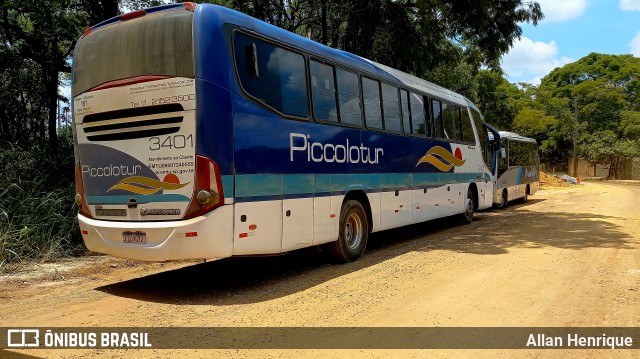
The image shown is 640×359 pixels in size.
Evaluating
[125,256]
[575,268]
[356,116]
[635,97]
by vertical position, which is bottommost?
[575,268]

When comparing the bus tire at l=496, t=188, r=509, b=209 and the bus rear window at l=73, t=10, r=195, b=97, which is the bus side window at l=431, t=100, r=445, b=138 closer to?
the bus rear window at l=73, t=10, r=195, b=97

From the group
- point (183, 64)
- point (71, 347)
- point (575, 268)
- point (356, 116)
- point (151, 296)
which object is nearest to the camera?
point (71, 347)

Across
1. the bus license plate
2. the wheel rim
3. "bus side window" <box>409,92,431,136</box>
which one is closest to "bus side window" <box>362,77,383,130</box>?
"bus side window" <box>409,92,431,136</box>

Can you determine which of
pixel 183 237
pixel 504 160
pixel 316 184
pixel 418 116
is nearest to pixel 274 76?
pixel 316 184

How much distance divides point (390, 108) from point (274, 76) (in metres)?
3.54

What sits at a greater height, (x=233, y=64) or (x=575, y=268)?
(x=233, y=64)

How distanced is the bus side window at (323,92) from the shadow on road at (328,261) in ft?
7.92

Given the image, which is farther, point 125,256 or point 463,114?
point 463,114

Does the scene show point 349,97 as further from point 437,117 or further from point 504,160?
point 504,160

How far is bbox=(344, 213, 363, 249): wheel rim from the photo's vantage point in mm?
8508

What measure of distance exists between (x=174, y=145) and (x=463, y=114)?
30.9ft

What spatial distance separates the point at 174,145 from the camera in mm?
5883

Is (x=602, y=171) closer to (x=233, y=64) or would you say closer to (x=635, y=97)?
(x=635, y=97)

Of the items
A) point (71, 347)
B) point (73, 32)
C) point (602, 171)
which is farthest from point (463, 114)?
point (602, 171)
